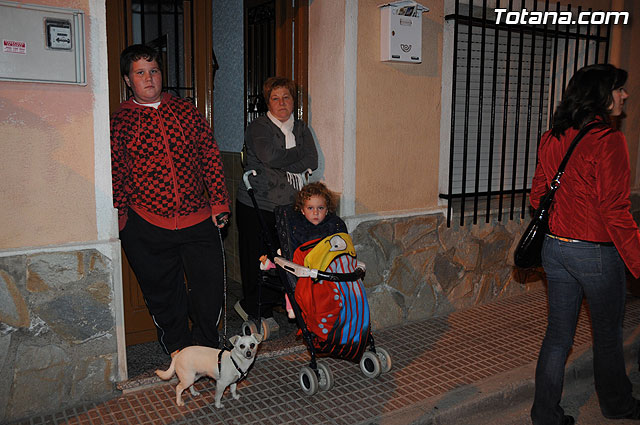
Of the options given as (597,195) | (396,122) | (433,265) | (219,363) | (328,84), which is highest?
(328,84)

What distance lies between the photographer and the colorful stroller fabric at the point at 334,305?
3654mm

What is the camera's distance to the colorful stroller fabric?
12.0 ft

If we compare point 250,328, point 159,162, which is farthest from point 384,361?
point 159,162

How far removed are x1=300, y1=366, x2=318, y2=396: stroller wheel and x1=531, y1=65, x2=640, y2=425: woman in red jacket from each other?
1337mm

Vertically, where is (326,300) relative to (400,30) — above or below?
below

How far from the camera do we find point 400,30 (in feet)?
15.5

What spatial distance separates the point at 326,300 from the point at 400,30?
92.6 inches

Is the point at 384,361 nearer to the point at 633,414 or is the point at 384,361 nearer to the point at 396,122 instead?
the point at 633,414

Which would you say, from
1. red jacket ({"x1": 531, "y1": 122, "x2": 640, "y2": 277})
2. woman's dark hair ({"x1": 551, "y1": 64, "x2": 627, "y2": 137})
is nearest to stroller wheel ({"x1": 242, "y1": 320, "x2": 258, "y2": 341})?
red jacket ({"x1": 531, "y1": 122, "x2": 640, "y2": 277})

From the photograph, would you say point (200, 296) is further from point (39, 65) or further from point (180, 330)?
point (39, 65)

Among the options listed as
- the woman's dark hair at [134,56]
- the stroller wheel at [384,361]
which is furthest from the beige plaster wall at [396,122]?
the woman's dark hair at [134,56]

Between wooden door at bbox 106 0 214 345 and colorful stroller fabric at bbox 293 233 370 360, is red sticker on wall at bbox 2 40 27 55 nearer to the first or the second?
wooden door at bbox 106 0 214 345

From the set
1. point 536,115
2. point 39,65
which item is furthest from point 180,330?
point 536,115

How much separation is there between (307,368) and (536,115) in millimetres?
4059
